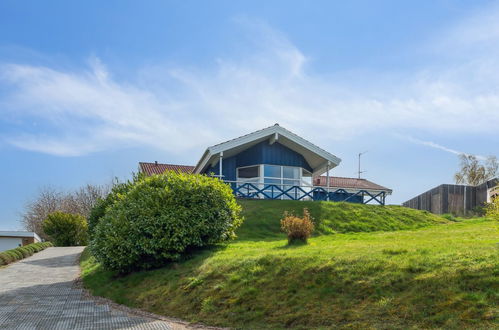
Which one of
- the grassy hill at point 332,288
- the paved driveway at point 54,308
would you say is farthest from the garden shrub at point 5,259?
the grassy hill at point 332,288

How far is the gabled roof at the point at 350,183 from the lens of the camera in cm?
3446

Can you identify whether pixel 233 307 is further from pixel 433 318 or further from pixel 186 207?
pixel 186 207

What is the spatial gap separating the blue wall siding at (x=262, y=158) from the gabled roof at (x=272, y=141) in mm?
302

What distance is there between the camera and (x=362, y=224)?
2080cm

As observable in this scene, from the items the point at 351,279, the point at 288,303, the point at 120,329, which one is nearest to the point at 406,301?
the point at 351,279

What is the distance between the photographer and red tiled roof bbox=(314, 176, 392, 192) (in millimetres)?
34719

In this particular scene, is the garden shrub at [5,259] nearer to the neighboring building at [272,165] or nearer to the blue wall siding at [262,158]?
the neighboring building at [272,165]

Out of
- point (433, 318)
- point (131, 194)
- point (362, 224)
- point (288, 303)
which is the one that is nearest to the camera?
point (433, 318)

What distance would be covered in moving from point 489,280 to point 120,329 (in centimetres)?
654

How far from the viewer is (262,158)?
26.9 metres

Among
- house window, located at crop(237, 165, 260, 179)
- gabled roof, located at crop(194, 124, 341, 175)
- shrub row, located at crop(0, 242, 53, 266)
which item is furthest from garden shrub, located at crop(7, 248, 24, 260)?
house window, located at crop(237, 165, 260, 179)

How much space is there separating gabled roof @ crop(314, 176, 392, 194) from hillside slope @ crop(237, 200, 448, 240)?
31.0ft

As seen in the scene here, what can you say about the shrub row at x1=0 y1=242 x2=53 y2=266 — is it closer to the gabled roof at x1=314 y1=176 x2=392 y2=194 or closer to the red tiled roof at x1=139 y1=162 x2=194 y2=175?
the red tiled roof at x1=139 y1=162 x2=194 y2=175

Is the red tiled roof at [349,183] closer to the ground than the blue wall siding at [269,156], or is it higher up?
closer to the ground
